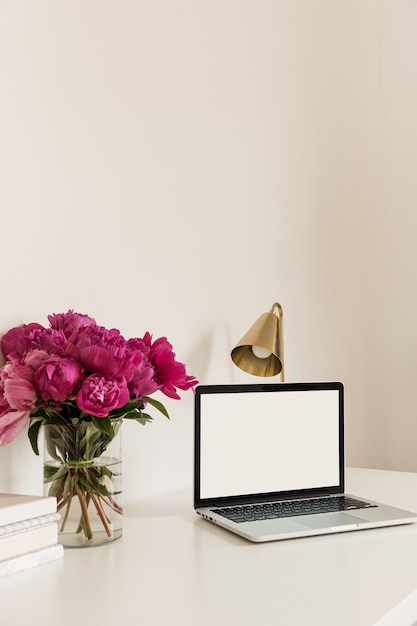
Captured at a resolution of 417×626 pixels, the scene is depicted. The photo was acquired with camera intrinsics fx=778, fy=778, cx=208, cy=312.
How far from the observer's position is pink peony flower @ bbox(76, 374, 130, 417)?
100cm

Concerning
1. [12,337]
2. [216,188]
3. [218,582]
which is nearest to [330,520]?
[218,582]

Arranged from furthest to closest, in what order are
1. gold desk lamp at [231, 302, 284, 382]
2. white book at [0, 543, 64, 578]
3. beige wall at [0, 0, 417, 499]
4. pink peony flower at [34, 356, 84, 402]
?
1. gold desk lamp at [231, 302, 284, 382]
2. beige wall at [0, 0, 417, 499]
3. pink peony flower at [34, 356, 84, 402]
4. white book at [0, 543, 64, 578]

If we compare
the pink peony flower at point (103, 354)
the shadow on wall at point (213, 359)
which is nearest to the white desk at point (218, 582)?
the pink peony flower at point (103, 354)

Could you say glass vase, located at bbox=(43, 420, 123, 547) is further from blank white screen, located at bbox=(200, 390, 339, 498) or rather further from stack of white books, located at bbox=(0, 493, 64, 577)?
blank white screen, located at bbox=(200, 390, 339, 498)

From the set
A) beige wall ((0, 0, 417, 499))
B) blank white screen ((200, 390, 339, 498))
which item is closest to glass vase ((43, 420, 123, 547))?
beige wall ((0, 0, 417, 499))

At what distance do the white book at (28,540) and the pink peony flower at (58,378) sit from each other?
0.16 metres

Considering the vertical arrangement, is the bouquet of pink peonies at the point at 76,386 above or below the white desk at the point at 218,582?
above

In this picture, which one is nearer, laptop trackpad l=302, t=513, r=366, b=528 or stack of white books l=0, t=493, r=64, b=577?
stack of white books l=0, t=493, r=64, b=577

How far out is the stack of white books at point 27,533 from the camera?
0.91m

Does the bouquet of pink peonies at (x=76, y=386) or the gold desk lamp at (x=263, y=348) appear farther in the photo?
the gold desk lamp at (x=263, y=348)

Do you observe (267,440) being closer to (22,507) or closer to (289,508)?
(289,508)

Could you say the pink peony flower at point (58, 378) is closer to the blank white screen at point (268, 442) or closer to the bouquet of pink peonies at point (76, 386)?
the bouquet of pink peonies at point (76, 386)

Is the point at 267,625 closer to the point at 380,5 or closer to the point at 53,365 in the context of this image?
the point at 53,365

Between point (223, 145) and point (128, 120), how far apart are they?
0.94 feet
